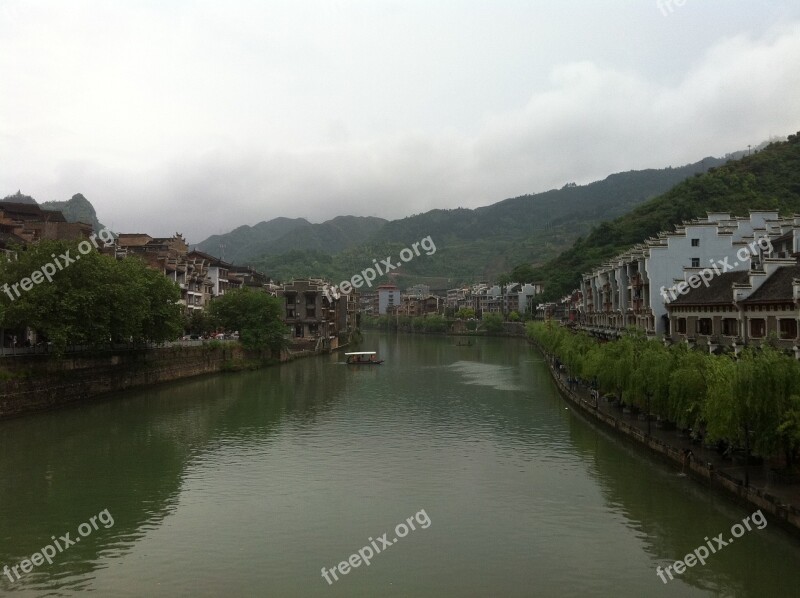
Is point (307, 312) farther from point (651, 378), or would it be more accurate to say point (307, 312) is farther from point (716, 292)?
point (651, 378)

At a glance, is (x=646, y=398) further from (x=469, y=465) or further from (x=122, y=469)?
(x=122, y=469)

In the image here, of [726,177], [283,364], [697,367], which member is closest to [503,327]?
[726,177]

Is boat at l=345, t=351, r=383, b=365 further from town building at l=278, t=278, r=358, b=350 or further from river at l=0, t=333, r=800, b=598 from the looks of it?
river at l=0, t=333, r=800, b=598

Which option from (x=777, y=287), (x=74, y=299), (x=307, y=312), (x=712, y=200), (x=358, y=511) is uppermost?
(x=712, y=200)

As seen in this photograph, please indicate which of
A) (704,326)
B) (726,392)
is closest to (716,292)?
(704,326)

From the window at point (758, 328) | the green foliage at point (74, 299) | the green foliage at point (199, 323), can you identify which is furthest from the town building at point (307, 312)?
the window at point (758, 328)

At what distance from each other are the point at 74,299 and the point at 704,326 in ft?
123

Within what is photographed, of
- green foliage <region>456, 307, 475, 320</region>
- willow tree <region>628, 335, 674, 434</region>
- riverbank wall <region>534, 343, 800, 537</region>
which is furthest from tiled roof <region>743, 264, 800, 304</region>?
green foliage <region>456, 307, 475, 320</region>

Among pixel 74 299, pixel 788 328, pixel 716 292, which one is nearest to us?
pixel 788 328

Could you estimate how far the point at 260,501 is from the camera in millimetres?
21797

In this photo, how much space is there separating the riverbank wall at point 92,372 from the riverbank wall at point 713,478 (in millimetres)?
32499

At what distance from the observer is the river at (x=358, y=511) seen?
15789 mm

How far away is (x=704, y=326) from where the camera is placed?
123ft

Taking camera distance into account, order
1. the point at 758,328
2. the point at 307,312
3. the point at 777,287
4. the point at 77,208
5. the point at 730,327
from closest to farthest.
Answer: the point at 777,287 → the point at 758,328 → the point at 730,327 → the point at 307,312 → the point at 77,208
